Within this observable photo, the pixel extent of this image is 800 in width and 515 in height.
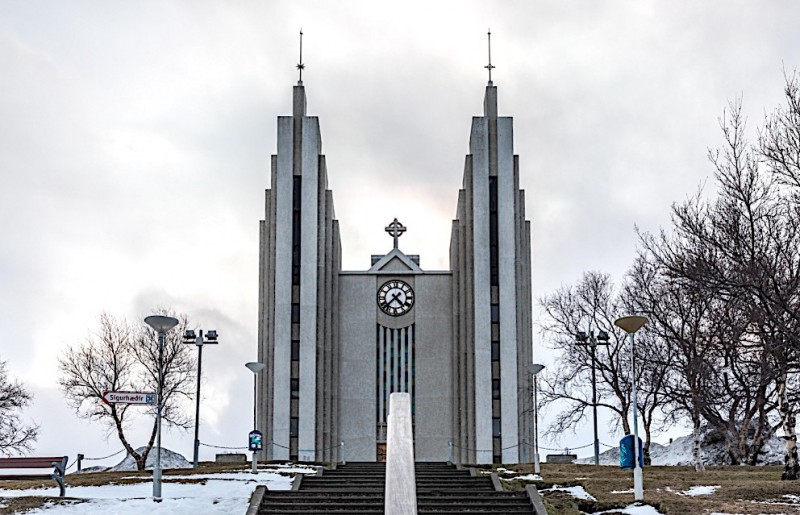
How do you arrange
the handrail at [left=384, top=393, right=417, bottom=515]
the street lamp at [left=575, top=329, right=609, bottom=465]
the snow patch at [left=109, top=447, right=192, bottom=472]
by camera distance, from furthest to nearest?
the snow patch at [left=109, top=447, right=192, bottom=472] < the street lamp at [left=575, top=329, right=609, bottom=465] < the handrail at [left=384, top=393, right=417, bottom=515]

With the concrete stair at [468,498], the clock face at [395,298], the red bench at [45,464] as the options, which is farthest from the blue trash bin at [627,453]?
the clock face at [395,298]

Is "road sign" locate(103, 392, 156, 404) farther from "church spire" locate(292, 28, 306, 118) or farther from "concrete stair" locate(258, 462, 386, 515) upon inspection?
"church spire" locate(292, 28, 306, 118)

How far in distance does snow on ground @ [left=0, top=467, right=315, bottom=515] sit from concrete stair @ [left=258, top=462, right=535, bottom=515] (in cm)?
81

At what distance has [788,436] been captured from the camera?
78.2 feet

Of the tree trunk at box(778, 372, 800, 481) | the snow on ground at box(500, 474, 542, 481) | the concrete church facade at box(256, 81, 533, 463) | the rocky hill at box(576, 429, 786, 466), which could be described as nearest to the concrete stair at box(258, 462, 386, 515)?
the snow on ground at box(500, 474, 542, 481)

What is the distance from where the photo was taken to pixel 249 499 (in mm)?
18922

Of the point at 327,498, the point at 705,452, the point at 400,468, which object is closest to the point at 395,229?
the point at 705,452

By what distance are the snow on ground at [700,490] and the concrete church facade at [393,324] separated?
2030cm

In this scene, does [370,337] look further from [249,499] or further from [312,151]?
[249,499]

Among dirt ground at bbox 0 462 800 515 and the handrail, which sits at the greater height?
the handrail

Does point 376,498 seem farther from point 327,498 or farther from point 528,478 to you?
point 528,478

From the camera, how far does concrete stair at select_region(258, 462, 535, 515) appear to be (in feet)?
57.9

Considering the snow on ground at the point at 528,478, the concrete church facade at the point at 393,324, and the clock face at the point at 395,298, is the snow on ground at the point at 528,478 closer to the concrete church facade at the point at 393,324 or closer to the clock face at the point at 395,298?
the concrete church facade at the point at 393,324

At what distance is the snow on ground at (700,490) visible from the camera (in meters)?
19.6
